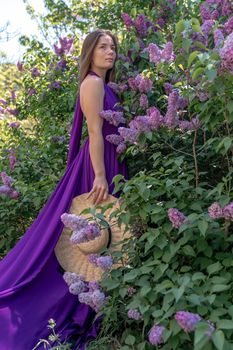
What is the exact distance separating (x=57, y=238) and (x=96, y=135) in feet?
1.98

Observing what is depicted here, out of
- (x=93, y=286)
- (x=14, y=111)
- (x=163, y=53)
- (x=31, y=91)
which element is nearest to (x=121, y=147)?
(x=163, y=53)

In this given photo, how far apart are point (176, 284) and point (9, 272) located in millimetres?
1339

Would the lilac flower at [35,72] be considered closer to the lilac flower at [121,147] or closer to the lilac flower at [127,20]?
the lilac flower at [127,20]

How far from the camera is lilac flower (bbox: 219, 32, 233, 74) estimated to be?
5.75ft

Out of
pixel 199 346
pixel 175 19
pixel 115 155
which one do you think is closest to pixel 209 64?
pixel 199 346

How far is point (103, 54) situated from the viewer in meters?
3.00

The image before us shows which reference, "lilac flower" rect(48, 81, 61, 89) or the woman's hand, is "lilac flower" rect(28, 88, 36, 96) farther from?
the woman's hand

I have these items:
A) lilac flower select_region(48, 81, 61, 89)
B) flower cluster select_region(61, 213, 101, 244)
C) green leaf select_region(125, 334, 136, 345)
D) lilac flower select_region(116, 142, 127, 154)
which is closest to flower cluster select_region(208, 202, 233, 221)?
flower cluster select_region(61, 213, 101, 244)

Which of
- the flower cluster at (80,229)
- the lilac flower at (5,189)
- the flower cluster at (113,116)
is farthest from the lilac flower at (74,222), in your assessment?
the lilac flower at (5,189)

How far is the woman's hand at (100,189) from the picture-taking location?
2.86 m

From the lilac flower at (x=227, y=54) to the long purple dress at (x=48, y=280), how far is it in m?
1.19

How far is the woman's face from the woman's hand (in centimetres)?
63

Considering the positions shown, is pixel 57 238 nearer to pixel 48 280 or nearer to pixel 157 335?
pixel 48 280

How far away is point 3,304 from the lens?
9.31 ft
